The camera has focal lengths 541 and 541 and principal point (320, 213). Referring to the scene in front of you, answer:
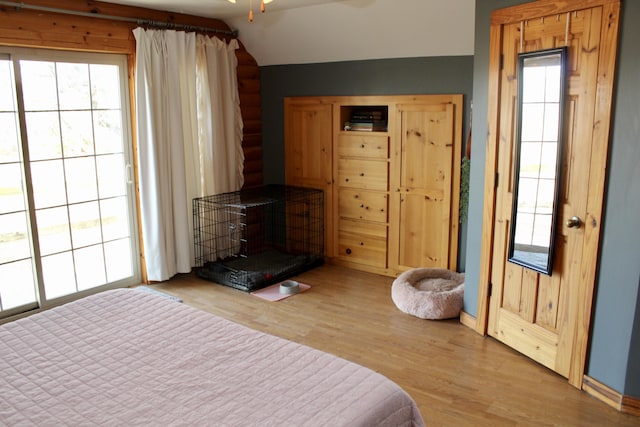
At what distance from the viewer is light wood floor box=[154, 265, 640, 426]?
9.58ft

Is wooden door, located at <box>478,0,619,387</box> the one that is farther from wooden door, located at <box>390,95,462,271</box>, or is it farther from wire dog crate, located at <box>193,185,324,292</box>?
wire dog crate, located at <box>193,185,324,292</box>

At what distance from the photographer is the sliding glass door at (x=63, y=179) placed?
13.1 feet

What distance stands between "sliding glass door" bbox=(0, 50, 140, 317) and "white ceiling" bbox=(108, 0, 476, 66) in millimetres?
813

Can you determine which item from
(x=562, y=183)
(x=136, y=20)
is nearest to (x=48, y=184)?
(x=136, y=20)

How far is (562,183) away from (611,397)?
121 centimetres

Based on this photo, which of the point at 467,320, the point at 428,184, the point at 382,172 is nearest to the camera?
the point at 467,320

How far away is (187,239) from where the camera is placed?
5027mm

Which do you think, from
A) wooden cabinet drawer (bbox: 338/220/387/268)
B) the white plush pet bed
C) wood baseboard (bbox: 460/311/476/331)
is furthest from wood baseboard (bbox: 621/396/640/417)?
wooden cabinet drawer (bbox: 338/220/387/268)

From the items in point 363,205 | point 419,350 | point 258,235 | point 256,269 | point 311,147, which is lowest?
point 419,350

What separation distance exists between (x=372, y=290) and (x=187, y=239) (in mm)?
1767

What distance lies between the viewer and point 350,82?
5.17 m

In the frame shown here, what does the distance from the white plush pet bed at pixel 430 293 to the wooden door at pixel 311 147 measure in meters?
1.25

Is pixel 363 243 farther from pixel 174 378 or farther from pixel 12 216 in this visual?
pixel 174 378

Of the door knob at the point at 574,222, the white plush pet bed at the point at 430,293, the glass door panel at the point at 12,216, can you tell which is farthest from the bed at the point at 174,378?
the white plush pet bed at the point at 430,293
